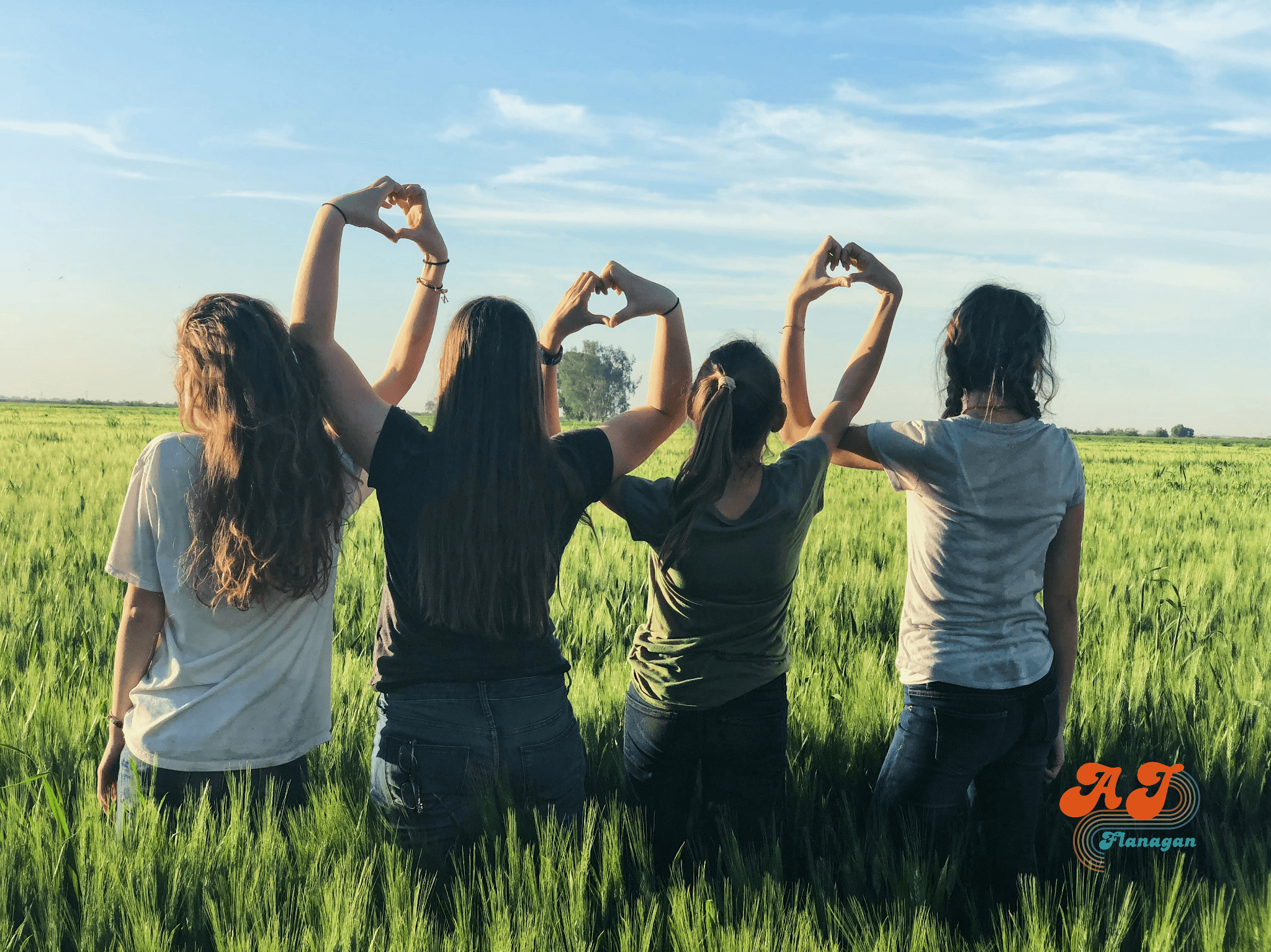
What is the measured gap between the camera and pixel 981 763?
6.72ft

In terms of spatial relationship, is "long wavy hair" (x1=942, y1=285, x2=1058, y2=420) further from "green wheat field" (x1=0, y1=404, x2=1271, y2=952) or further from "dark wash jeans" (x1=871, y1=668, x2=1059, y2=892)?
"green wheat field" (x1=0, y1=404, x2=1271, y2=952)

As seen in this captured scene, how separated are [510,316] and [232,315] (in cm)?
67

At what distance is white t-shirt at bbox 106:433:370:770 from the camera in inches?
76.0

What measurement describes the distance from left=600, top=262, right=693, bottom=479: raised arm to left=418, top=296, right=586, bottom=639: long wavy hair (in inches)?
13.0

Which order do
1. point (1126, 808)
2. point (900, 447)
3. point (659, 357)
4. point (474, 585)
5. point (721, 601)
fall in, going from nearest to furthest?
point (474, 585), point (721, 601), point (900, 447), point (659, 357), point (1126, 808)

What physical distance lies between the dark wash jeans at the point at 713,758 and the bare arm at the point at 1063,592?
76 centimetres

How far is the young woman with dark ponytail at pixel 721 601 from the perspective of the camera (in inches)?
76.6

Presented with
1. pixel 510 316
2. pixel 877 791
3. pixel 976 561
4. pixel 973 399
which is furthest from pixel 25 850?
pixel 973 399

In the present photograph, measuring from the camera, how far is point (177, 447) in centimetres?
192

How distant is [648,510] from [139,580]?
1.21m

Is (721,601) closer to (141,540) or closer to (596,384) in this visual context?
(141,540)

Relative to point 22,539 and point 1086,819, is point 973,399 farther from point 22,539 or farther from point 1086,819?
point 22,539

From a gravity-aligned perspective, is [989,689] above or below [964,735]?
above

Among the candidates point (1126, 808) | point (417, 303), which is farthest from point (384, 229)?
point (1126, 808)
